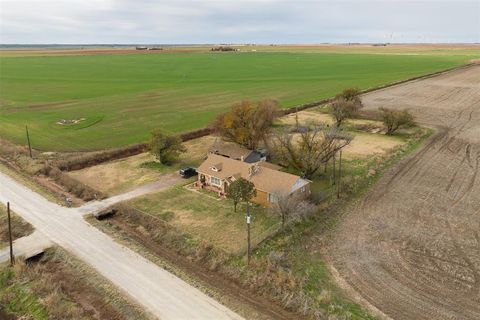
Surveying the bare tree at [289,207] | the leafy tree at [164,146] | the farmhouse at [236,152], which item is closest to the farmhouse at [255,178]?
the bare tree at [289,207]

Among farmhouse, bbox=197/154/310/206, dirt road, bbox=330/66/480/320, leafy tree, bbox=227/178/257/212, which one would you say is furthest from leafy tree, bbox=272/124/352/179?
leafy tree, bbox=227/178/257/212

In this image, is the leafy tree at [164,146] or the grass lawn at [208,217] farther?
the leafy tree at [164,146]

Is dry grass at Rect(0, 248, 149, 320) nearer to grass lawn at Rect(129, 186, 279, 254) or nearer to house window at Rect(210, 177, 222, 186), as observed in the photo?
grass lawn at Rect(129, 186, 279, 254)

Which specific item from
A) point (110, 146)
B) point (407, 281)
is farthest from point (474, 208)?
point (110, 146)

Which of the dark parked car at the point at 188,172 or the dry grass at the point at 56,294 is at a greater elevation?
the dark parked car at the point at 188,172

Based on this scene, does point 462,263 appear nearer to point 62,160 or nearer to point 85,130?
point 62,160

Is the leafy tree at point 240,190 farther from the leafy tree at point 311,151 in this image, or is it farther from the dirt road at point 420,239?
the leafy tree at point 311,151
